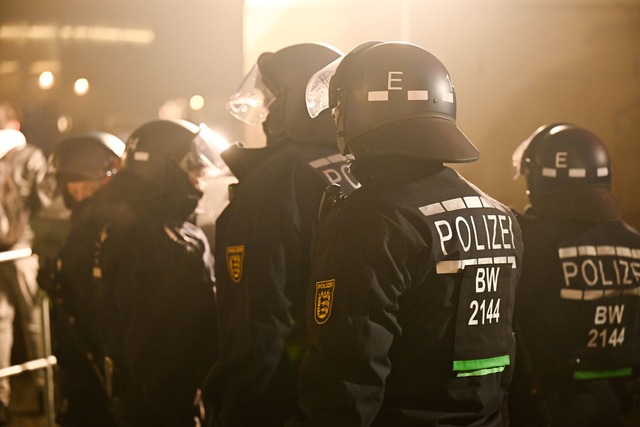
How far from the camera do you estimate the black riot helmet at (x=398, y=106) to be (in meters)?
2.19

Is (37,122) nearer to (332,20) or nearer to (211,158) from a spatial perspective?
(332,20)

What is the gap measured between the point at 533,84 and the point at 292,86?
140 inches

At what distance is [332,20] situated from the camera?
5.48 metres

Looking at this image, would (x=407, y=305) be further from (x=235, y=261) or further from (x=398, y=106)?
(x=235, y=261)

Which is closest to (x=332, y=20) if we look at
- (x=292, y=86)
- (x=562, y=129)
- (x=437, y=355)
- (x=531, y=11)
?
(x=531, y=11)

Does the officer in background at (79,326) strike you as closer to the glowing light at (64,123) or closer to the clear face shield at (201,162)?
the clear face shield at (201,162)

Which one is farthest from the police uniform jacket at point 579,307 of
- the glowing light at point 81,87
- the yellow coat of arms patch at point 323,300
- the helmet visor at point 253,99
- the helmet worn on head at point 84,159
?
the glowing light at point 81,87

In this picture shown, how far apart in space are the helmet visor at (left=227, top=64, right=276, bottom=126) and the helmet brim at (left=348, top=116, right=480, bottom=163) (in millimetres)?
1028

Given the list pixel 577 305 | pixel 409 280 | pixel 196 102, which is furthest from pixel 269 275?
pixel 196 102

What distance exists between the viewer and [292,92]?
3.06 metres

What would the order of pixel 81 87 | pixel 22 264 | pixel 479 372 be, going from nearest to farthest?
pixel 479 372
pixel 22 264
pixel 81 87

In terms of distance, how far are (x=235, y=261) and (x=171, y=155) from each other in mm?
1207

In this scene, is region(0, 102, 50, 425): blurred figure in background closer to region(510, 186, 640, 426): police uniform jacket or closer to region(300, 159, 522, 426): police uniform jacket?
region(510, 186, 640, 426): police uniform jacket

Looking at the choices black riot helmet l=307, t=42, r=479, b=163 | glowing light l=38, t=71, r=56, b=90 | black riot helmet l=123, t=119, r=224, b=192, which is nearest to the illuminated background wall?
black riot helmet l=123, t=119, r=224, b=192
